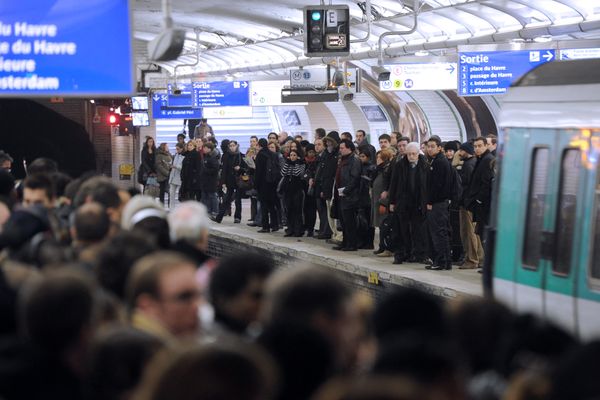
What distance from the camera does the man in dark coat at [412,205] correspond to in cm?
1661

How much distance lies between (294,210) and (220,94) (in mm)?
15160

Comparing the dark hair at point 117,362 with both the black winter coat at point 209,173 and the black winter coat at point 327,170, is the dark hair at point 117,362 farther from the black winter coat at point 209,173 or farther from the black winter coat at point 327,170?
the black winter coat at point 209,173

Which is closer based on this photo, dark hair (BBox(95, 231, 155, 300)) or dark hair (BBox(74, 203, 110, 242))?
dark hair (BBox(95, 231, 155, 300))

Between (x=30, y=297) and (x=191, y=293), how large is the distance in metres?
0.93

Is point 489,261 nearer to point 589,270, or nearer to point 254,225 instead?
point 589,270

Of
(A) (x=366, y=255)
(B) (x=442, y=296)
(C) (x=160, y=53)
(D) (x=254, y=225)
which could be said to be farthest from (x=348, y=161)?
(C) (x=160, y=53)

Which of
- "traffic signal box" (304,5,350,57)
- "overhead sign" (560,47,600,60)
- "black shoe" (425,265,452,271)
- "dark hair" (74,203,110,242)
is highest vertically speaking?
"traffic signal box" (304,5,350,57)

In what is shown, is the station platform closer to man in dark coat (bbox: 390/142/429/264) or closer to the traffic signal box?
man in dark coat (bbox: 390/142/429/264)

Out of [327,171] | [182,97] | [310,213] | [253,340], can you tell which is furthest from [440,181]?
[182,97]

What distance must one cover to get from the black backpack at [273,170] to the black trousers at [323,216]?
186 centimetres

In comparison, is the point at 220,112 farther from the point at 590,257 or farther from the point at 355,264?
the point at 590,257

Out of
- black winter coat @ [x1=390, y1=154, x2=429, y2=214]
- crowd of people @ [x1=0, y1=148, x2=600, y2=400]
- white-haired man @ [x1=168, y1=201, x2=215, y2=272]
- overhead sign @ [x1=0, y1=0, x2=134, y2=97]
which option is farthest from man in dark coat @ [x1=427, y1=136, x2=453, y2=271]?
crowd of people @ [x1=0, y1=148, x2=600, y2=400]

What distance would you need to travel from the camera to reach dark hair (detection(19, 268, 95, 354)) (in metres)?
4.20

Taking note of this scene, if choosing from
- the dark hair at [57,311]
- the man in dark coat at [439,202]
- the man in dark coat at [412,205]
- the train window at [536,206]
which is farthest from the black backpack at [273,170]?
the dark hair at [57,311]
